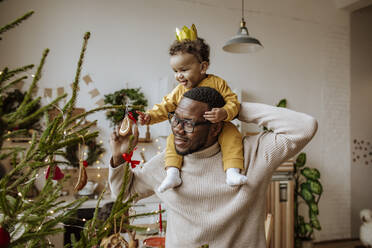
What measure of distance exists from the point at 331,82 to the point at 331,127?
0.76 meters

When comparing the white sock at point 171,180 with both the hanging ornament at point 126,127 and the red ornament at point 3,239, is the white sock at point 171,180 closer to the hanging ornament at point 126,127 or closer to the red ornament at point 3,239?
the hanging ornament at point 126,127

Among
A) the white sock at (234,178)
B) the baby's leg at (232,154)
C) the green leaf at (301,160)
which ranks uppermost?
the baby's leg at (232,154)

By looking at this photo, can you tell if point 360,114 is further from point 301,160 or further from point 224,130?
point 224,130

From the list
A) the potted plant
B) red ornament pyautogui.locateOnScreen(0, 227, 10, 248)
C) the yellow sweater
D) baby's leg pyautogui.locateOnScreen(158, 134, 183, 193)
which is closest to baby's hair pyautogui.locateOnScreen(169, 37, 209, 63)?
the yellow sweater

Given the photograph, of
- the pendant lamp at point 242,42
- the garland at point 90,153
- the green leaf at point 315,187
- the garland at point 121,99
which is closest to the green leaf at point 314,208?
the green leaf at point 315,187

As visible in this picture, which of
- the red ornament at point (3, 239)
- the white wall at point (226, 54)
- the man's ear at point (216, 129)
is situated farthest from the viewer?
the white wall at point (226, 54)

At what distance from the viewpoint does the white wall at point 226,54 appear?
3.65 metres

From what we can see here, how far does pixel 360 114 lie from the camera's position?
5.14 meters

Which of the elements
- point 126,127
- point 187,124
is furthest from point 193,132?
point 126,127

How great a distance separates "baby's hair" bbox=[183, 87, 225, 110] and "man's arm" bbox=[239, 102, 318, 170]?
0.19 m

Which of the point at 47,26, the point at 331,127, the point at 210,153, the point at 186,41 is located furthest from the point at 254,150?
the point at 331,127

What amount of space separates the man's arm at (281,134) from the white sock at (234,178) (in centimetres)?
13

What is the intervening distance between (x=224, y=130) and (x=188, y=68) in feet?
0.97

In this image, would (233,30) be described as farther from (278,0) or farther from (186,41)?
(186,41)
